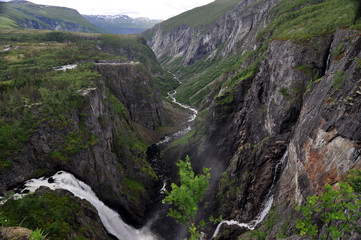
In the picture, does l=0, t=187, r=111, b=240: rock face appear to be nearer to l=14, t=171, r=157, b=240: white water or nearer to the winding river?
the winding river

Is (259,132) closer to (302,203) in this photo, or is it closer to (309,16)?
(302,203)

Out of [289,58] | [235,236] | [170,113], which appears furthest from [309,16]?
[170,113]

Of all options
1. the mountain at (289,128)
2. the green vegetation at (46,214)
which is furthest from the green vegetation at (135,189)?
the green vegetation at (46,214)

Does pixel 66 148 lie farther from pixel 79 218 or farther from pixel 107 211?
pixel 107 211

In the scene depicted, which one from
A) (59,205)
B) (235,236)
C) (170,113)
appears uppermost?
(59,205)

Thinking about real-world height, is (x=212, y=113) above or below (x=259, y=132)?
below

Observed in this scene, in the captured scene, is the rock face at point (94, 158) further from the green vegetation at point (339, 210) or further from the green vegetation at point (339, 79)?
the green vegetation at point (339, 79)
